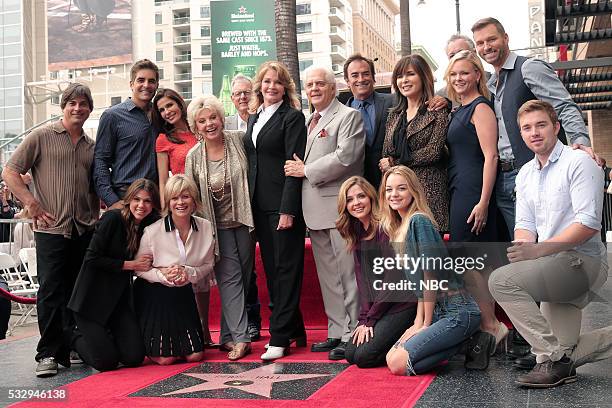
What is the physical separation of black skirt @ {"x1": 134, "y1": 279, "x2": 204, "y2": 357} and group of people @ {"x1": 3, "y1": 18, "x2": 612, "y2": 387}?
10 mm

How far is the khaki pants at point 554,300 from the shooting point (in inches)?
169

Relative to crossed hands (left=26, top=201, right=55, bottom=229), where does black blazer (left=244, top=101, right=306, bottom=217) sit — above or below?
above

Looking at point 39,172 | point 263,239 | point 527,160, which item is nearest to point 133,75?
point 39,172

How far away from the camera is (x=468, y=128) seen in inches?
208

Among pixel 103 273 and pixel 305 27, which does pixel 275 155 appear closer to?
pixel 103 273

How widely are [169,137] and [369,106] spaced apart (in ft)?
5.06

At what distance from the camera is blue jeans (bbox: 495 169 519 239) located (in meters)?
5.22

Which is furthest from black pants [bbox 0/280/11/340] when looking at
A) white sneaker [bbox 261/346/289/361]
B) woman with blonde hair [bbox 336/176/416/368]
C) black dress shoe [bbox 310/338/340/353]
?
woman with blonde hair [bbox 336/176/416/368]

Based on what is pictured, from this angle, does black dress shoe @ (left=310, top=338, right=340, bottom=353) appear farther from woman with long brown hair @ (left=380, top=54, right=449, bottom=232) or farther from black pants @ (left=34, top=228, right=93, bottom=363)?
black pants @ (left=34, top=228, right=93, bottom=363)

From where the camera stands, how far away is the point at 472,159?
532 cm

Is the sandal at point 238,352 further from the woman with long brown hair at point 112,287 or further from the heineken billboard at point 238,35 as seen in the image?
the heineken billboard at point 238,35

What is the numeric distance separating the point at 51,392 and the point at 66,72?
219 ft

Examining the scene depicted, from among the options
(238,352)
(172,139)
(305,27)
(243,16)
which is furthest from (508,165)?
(305,27)

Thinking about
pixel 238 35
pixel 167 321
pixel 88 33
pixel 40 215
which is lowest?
pixel 167 321
